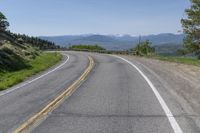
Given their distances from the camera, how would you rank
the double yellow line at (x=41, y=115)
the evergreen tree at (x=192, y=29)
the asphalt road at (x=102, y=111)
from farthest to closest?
1. the evergreen tree at (x=192, y=29)
2. the double yellow line at (x=41, y=115)
3. the asphalt road at (x=102, y=111)

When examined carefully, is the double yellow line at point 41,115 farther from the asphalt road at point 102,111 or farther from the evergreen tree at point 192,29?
the evergreen tree at point 192,29

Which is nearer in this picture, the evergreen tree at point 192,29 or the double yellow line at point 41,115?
the double yellow line at point 41,115

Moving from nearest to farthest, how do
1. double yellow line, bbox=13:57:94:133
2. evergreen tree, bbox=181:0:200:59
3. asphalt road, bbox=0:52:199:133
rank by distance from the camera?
asphalt road, bbox=0:52:199:133
double yellow line, bbox=13:57:94:133
evergreen tree, bbox=181:0:200:59

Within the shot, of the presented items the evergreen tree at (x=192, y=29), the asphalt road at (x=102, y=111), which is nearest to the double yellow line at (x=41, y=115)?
the asphalt road at (x=102, y=111)

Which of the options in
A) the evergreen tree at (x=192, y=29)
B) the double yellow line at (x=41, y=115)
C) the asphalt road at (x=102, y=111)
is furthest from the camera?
the evergreen tree at (x=192, y=29)

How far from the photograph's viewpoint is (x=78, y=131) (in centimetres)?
930

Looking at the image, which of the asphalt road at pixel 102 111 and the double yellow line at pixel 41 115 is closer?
the asphalt road at pixel 102 111

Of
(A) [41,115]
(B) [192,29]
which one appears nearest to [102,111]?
(A) [41,115]

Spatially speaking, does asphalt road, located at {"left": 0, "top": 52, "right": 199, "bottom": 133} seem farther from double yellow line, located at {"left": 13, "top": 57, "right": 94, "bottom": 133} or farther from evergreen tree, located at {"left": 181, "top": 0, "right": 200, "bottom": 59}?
evergreen tree, located at {"left": 181, "top": 0, "right": 200, "bottom": 59}

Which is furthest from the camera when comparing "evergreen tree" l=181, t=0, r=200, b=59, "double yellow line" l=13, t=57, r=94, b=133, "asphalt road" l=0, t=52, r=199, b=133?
"evergreen tree" l=181, t=0, r=200, b=59

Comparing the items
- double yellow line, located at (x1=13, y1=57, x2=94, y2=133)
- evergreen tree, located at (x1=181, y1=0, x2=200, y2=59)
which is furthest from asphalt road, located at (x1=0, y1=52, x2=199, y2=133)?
evergreen tree, located at (x1=181, y1=0, x2=200, y2=59)

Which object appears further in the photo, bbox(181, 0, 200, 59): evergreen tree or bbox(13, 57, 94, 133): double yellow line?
bbox(181, 0, 200, 59): evergreen tree

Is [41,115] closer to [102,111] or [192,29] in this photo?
[102,111]

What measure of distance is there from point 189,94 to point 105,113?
4.66 meters
